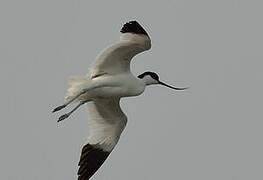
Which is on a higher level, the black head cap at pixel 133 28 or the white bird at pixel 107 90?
the black head cap at pixel 133 28

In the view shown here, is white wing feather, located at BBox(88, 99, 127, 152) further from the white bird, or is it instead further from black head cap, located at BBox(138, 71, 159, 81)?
black head cap, located at BBox(138, 71, 159, 81)

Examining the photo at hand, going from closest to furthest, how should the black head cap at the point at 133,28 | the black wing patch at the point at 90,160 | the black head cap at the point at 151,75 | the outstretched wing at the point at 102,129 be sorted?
the black head cap at the point at 133,28
the black wing patch at the point at 90,160
the outstretched wing at the point at 102,129
the black head cap at the point at 151,75

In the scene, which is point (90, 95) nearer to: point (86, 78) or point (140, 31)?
point (86, 78)

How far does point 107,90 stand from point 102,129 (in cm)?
95

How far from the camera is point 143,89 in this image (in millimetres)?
18312

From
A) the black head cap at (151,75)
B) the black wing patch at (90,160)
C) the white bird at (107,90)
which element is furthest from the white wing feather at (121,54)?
the black wing patch at (90,160)

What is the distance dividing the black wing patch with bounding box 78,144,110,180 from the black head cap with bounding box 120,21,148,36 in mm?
2040

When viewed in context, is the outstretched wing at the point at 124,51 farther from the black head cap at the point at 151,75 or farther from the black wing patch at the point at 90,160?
the black wing patch at the point at 90,160

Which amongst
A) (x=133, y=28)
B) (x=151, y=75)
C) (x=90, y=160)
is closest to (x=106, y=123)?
(x=90, y=160)

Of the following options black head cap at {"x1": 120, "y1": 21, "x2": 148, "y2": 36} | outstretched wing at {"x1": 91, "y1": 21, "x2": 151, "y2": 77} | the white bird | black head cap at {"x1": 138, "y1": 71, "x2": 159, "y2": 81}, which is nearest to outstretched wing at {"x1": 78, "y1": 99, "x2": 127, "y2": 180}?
the white bird

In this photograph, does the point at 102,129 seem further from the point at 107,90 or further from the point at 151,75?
the point at 151,75

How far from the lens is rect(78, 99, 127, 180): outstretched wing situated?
18219 mm

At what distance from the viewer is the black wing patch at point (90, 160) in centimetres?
1783

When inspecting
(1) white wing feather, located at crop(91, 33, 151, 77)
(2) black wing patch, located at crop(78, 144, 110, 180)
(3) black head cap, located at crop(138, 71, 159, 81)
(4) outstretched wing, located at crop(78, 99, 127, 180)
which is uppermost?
(1) white wing feather, located at crop(91, 33, 151, 77)
